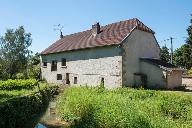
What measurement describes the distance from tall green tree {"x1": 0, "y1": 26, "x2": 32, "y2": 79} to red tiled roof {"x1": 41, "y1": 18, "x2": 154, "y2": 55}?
59.3ft

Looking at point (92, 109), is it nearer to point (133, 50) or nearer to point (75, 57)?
point (133, 50)

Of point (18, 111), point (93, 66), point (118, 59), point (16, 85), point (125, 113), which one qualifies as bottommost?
point (18, 111)

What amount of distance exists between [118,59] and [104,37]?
4695mm

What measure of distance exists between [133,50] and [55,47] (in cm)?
1571

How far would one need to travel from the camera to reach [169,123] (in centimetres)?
1057

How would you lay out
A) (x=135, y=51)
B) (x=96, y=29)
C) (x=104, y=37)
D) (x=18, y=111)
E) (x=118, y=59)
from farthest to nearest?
(x=96, y=29) → (x=104, y=37) → (x=135, y=51) → (x=118, y=59) → (x=18, y=111)

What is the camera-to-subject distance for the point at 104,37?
36938 millimetres

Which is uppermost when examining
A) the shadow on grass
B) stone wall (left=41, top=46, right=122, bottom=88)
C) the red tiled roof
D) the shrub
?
the red tiled roof

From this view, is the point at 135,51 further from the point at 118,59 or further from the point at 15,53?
the point at 15,53

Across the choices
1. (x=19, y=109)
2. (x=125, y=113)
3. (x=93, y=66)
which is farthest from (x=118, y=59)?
(x=125, y=113)

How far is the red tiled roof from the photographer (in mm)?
35156

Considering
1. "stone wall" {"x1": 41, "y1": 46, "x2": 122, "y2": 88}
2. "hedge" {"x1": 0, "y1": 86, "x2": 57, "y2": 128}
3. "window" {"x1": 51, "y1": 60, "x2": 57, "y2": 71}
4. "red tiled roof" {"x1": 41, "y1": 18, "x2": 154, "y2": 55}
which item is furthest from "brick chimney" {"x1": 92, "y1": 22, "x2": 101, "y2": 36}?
"hedge" {"x1": 0, "y1": 86, "x2": 57, "y2": 128}

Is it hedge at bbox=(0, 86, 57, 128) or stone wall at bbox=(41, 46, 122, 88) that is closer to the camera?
hedge at bbox=(0, 86, 57, 128)

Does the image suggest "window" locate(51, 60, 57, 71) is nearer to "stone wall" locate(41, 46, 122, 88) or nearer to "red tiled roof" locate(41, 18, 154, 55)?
"stone wall" locate(41, 46, 122, 88)
